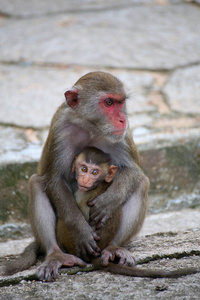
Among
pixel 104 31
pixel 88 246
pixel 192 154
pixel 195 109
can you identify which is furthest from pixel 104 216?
pixel 104 31

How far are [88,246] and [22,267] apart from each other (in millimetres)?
528

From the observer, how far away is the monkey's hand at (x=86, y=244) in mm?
4098

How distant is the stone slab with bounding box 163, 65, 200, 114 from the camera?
24.2 feet

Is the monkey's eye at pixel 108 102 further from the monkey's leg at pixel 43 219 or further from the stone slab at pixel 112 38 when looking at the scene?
the stone slab at pixel 112 38

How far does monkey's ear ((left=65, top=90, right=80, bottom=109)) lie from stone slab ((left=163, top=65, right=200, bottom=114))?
3.04m

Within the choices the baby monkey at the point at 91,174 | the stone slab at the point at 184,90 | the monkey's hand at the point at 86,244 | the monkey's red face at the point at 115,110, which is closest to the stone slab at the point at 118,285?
the monkey's hand at the point at 86,244

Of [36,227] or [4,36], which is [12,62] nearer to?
[4,36]

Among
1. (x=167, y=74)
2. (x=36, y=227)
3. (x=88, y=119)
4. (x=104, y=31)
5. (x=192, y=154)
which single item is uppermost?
(x=104, y=31)

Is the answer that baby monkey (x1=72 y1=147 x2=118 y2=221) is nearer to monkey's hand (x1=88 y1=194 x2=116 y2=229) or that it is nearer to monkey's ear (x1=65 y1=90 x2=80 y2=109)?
monkey's hand (x1=88 y1=194 x2=116 y2=229)

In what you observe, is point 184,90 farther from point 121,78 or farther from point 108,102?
point 108,102

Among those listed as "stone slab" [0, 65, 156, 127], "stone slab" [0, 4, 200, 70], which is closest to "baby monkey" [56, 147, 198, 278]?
"stone slab" [0, 65, 156, 127]

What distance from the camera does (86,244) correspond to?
13.5 feet

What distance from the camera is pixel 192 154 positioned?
20.6 feet

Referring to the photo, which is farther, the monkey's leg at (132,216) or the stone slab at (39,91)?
the stone slab at (39,91)
